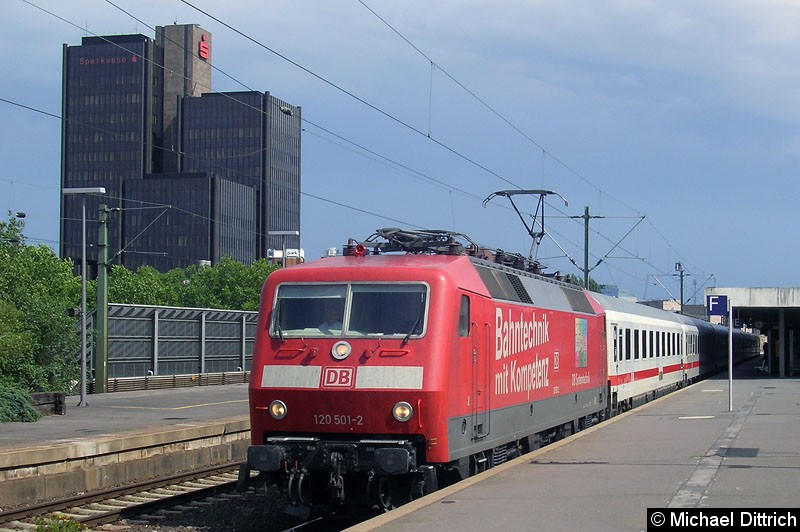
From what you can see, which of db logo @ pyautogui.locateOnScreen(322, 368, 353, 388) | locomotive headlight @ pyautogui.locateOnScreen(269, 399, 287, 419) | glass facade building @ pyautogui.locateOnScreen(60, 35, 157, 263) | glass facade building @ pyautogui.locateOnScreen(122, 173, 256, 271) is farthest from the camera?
glass facade building @ pyautogui.locateOnScreen(60, 35, 157, 263)

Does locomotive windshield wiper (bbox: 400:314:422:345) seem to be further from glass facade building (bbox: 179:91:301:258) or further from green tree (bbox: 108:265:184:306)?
glass facade building (bbox: 179:91:301:258)

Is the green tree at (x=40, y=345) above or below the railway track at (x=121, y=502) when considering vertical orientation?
→ above

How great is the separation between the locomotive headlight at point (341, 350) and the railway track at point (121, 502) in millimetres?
4110

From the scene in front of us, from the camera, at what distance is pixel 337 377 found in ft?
39.9

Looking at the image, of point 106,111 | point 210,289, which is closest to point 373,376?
point 210,289

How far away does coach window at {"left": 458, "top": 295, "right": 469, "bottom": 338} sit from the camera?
12.6 m

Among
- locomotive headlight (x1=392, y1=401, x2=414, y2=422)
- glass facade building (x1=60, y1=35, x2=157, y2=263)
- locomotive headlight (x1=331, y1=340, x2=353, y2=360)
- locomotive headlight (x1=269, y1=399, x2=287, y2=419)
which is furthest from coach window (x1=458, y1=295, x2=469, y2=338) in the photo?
glass facade building (x1=60, y1=35, x2=157, y2=263)

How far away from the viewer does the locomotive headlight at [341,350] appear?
12219mm

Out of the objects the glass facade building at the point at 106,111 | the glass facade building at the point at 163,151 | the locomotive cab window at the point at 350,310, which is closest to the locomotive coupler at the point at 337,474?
the locomotive cab window at the point at 350,310

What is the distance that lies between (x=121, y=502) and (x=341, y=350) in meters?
5.50

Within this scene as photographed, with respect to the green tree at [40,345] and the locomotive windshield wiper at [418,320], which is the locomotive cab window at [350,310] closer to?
the locomotive windshield wiper at [418,320]

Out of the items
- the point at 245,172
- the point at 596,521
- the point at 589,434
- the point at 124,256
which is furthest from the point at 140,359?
the point at 245,172

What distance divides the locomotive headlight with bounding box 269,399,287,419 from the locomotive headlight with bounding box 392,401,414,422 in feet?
4.59

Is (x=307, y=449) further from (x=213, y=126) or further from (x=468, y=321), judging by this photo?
(x=213, y=126)
